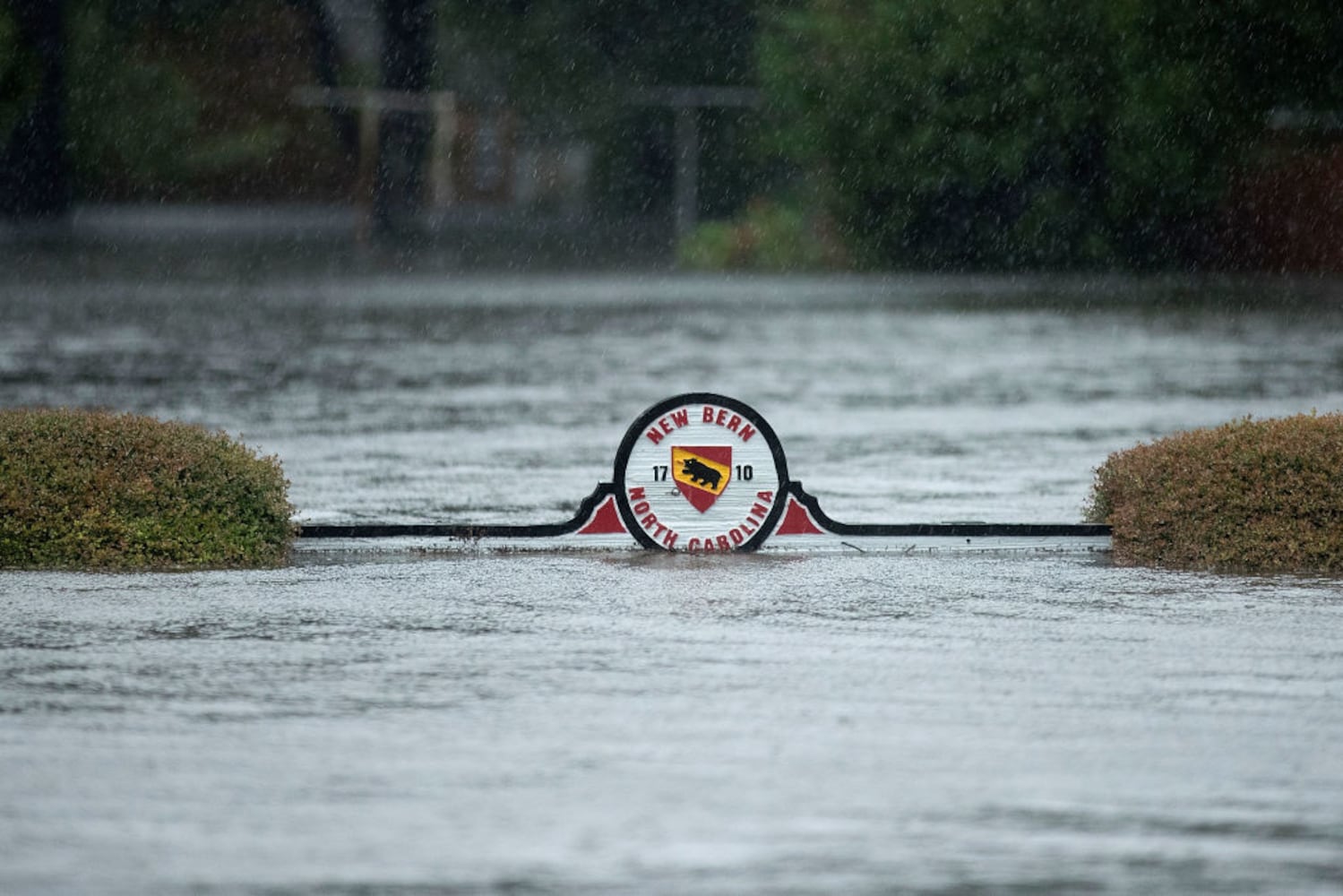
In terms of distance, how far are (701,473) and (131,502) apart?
2567mm

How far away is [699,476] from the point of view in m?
10.9

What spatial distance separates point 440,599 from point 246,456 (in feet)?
6.06

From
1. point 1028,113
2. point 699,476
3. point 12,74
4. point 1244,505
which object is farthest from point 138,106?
point 1244,505

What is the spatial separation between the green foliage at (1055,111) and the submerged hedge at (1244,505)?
34445 mm

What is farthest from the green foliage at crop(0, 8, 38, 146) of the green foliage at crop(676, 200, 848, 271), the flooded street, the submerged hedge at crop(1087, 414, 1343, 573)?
the submerged hedge at crop(1087, 414, 1343, 573)

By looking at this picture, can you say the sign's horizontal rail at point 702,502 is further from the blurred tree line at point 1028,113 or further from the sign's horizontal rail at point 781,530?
the blurred tree line at point 1028,113

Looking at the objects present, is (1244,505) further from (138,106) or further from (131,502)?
(138,106)

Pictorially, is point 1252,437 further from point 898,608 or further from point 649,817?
point 649,817

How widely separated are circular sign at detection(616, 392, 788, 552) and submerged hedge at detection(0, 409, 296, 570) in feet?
5.37

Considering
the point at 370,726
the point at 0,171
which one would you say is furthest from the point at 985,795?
the point at 0,171

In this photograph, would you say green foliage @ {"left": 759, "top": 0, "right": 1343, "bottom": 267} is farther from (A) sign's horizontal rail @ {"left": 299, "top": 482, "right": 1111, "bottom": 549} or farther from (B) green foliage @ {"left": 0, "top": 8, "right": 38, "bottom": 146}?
(A) sign's horizontal rail @ {"left": 299, "top": 482, "right": 1111, "bottom": 549}

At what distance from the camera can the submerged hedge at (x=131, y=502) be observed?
1055 cm

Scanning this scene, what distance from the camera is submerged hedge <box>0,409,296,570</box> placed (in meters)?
10.5

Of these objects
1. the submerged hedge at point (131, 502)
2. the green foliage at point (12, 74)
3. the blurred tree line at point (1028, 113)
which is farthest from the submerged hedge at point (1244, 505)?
the green foliage at point (12, 74)
